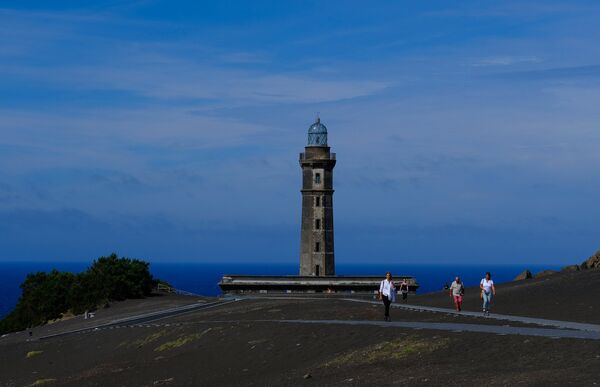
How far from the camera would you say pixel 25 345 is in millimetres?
49031

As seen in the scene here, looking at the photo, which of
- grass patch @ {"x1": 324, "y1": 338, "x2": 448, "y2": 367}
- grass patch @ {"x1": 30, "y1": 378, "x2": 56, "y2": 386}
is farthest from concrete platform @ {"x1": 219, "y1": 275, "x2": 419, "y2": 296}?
grass patch @ {"x1": 324, "y1": 338, "x2": 448, "y2": 367}

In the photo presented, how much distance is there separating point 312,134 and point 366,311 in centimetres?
3788

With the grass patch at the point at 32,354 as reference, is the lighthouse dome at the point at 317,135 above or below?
above

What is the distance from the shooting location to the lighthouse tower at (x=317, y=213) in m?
78.1

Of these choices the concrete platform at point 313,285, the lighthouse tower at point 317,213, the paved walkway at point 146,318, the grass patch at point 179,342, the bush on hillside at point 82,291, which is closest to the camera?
the grass patch at point 179,342

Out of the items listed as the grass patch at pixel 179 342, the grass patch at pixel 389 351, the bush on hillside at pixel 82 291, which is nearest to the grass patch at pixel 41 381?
the grass patch at pixel 179 342

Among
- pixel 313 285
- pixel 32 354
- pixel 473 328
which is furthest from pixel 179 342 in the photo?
pixel 313 285

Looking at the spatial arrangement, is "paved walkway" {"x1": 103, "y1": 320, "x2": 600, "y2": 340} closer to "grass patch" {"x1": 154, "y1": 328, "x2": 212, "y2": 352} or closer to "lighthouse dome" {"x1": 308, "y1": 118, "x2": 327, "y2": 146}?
"grass patch" {"x1": 154, "y1": 328, "x2": 212, "y2": 352}

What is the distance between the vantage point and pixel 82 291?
76.7 m

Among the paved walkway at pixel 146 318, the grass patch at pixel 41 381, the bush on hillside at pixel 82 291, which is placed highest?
the bush on hillside at pixel 82 291

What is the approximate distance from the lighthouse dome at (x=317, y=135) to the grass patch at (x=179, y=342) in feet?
132

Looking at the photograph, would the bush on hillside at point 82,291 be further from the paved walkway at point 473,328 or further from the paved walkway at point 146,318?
the paved walkway at point 473,328

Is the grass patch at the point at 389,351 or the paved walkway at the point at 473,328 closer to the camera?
the grass patch at the point at 389,351

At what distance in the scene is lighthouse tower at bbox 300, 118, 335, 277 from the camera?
78.1 m
